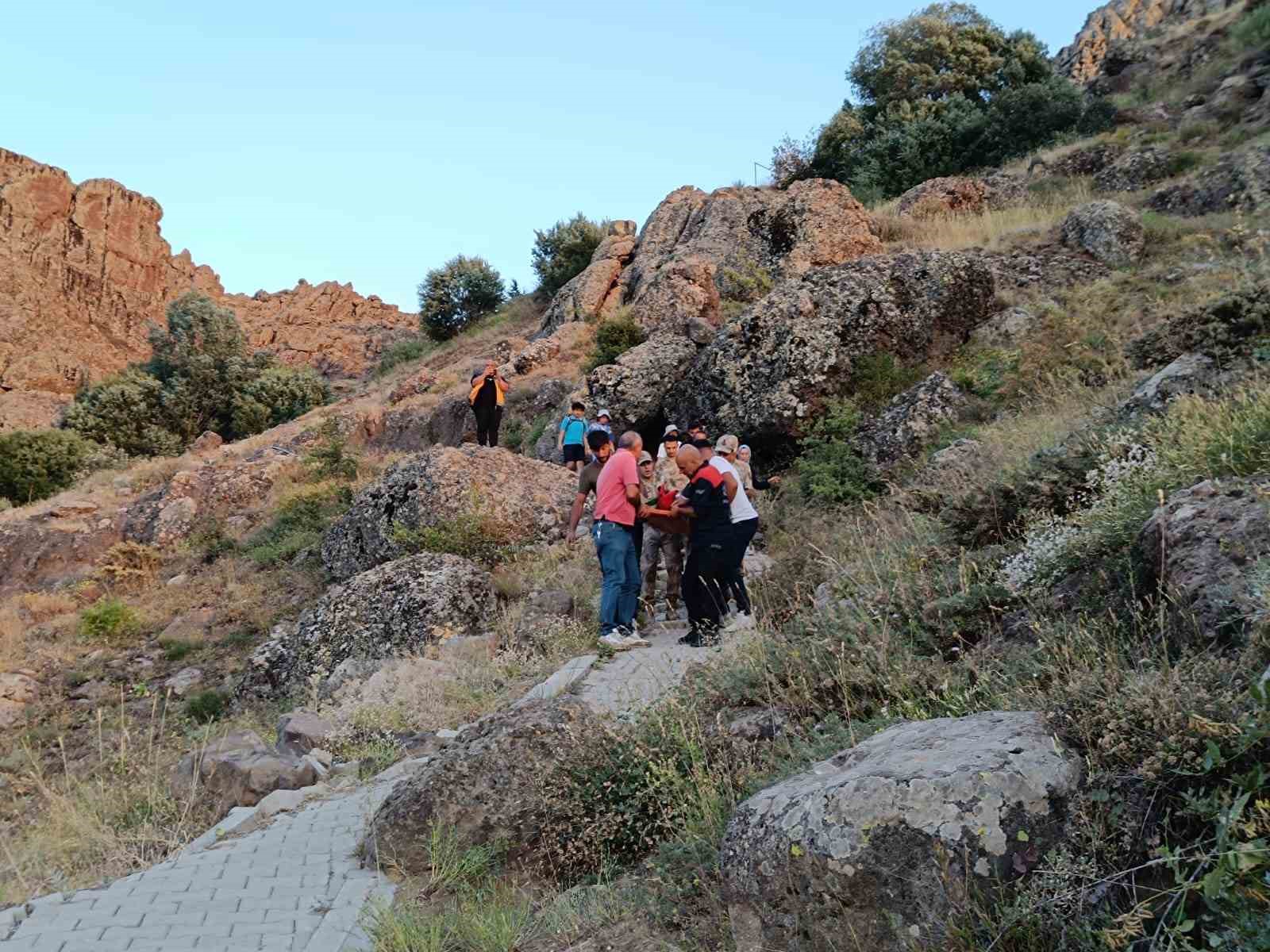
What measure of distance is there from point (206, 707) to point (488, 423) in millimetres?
6493

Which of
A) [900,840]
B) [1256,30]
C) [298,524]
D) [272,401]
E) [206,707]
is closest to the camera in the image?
[900,840]

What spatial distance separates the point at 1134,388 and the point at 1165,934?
23.7 ft

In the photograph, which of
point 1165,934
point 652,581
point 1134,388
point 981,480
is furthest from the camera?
point 652,581

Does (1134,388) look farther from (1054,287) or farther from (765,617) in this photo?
(1054,287)

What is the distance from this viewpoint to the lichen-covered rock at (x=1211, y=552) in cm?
354

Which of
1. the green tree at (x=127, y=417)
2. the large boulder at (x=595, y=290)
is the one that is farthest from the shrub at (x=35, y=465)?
the large boulder at (x=595, y=290)

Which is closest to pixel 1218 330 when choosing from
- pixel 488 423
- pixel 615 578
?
pixel 615 578

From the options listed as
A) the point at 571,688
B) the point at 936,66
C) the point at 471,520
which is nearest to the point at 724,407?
the point at 471,520

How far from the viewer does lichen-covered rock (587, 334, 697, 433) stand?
1512 cm

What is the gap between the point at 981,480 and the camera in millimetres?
7102

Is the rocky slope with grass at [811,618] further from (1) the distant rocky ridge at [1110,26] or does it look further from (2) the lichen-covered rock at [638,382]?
(1) the distant rocky ridge at [1110,26]

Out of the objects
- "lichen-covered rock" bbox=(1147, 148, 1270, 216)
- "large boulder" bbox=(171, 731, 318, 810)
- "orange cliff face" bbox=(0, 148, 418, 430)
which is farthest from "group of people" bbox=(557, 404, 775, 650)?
"orange cliff face" bbox=(0, 148, 418, 430)

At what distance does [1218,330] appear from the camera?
→ 8609mm

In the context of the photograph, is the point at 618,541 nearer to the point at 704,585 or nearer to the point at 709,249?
the point at 704,585
